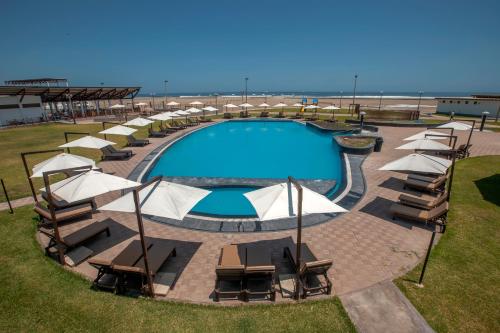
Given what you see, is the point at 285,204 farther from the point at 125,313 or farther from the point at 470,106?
the point at 470,106

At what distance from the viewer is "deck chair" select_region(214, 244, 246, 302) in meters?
5.76

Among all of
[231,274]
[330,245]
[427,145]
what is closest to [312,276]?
[330,245]

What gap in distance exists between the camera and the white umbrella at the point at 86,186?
22.3 feet

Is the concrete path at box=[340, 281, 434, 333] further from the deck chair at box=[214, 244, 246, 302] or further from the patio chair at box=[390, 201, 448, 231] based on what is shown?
the patio chair at box=[390, 201, 448, 231]

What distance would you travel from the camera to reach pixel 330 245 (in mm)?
7789

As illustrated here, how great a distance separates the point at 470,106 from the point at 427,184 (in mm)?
35532

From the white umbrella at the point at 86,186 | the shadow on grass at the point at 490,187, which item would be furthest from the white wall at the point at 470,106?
the white umbrella at the point at 86,186

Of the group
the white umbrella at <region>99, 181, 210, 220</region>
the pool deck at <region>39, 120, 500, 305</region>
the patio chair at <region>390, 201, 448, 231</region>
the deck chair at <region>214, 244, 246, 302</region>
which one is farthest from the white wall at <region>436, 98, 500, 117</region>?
the white umbrella at <region>99, 181, 210, 220</region>

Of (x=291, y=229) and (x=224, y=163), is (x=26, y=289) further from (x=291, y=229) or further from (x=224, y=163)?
(x=224, y=163)

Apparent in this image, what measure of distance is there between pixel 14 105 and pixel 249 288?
40.1 meters

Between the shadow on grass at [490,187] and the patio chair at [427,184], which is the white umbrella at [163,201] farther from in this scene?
the shadow on grass at [490,187]

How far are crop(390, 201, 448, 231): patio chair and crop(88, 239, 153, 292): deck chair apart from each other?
8.63m

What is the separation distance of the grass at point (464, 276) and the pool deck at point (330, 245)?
1.84 feet

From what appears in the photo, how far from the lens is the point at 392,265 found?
692 cm
